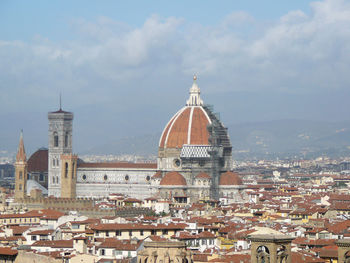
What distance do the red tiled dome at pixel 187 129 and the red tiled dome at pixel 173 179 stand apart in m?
4.02

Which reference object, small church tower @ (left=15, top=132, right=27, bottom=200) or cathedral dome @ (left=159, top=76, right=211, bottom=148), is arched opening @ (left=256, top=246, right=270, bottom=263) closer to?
small church tower @ (left=15, top=132, right=27, bottom=200)

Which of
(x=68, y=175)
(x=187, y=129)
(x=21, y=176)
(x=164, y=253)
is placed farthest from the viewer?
(x=68, y=175)

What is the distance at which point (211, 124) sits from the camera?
108625 millimetres

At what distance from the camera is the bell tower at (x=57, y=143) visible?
11438cm

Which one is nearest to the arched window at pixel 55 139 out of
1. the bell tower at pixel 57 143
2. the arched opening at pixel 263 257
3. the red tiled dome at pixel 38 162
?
the bell tower at pixel 57 143

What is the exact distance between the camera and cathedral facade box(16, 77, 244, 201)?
105m

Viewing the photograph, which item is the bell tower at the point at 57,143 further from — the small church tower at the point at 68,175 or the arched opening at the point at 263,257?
the arched opening at the point at 263,257

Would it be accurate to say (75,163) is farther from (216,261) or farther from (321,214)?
(216,261)

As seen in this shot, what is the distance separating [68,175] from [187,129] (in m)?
12.1

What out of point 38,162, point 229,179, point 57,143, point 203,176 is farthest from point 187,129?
point 38,162

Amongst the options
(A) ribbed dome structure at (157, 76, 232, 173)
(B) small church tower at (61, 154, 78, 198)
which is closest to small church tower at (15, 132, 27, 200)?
(B) small church tower at (61, 154, 78, 198)

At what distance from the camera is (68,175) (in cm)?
11231

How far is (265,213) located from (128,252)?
32289 millimetres

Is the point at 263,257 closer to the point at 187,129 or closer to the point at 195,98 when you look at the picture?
the point at 187,129
